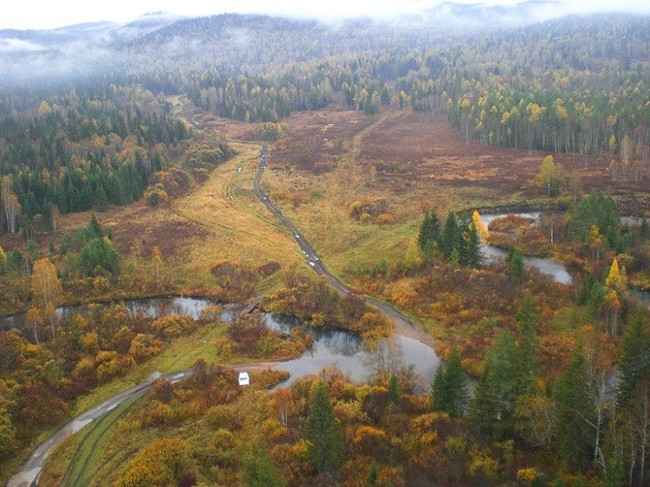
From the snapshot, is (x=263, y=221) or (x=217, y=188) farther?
(x=217, y=188)

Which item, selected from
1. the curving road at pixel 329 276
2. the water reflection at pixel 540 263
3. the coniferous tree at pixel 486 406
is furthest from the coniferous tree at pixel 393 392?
the water reflection at pixel 540 263

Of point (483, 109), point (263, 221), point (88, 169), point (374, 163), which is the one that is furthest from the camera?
point (483, 109)

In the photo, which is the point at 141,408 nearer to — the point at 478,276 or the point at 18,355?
the point at 18,355

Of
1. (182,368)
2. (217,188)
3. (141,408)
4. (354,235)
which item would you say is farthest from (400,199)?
(141,408)

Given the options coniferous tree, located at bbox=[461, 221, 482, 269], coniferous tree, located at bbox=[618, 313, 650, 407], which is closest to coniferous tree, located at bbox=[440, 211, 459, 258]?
coniferous tree, located at bbox=[461, 221, 482, 269]

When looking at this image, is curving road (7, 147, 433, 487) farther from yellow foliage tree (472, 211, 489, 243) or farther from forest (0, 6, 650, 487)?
yellow foliage tree (472, 211, 489, 243)

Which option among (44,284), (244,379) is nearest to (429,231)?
(244,379)

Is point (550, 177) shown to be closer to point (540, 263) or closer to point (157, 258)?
point (540, 263)
